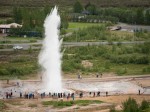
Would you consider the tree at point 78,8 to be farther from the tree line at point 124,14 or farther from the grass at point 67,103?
the grass at point 67,103

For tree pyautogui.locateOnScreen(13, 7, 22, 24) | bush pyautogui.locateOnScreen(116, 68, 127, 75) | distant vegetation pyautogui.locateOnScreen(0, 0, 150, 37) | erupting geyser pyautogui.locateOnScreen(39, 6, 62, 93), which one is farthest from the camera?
tree pyautogui.locateOnScreen(13, 7, 22, 24)

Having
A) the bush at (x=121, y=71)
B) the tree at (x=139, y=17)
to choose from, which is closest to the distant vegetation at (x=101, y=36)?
the tree at (x=139, y=17)

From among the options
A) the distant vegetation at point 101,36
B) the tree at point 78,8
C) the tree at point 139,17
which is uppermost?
the tree at point 78,8

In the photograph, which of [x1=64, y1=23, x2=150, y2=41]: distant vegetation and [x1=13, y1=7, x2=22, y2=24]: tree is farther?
[x1=13, y1=7, x2=22, y2=24]: tree

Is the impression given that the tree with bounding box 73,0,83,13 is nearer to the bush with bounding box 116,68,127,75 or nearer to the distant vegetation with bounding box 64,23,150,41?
the distant vegetation with bounding box 64,23,150,41

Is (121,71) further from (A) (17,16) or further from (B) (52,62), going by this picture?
(A) (17,16)

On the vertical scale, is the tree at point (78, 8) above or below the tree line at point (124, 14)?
above

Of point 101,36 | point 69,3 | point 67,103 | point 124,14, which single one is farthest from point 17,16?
point 69,3

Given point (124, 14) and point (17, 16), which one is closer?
point (17, 16)

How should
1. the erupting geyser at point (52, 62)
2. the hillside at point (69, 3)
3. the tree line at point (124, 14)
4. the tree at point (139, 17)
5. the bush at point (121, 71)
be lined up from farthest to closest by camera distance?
the hillside at point (69, 3)
the tree line at point (124, 14)
the tree at point (139, 17)
the bush at point (121, 71)
the erupting geyser at point (52, 62)

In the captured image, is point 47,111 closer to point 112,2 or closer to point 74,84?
point 74,84

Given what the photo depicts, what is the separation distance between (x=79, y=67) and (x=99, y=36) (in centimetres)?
2371

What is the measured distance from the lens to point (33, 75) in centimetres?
5884

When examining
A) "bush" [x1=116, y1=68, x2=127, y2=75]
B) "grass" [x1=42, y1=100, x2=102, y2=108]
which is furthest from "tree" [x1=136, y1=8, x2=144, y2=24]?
"grass" [x1=42, y1=100, x2=102, y2=108]
